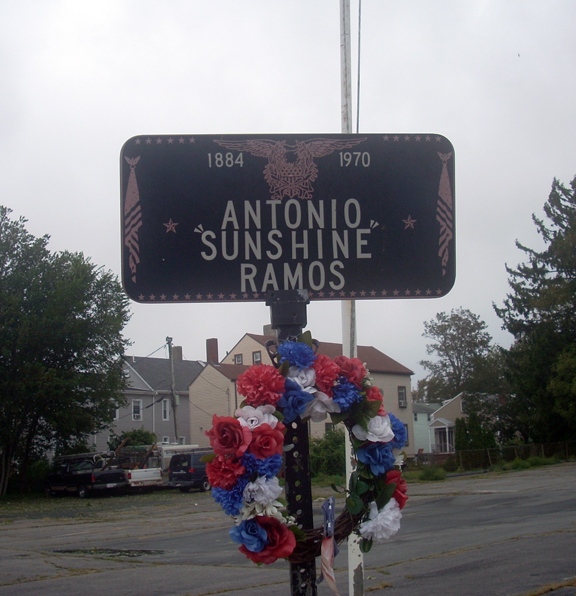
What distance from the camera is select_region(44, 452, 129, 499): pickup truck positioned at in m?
31.1

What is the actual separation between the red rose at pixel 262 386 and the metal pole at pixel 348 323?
438mm

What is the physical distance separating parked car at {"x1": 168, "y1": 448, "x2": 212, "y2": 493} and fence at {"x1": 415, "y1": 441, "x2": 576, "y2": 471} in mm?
14548

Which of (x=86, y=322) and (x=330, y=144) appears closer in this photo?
(x=330, y=144)

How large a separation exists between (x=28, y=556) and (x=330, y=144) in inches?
433

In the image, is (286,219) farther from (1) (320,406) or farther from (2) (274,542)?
(2) (274,542)

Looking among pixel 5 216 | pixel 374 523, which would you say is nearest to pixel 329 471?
pixel 5 216

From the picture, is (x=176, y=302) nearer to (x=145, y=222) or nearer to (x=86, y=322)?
(x=145, y=222)

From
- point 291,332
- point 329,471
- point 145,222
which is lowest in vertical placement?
point 329,471

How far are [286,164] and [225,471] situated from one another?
1.03m

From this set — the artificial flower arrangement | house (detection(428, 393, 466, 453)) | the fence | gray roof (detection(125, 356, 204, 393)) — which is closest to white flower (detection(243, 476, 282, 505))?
the artificial flower arrangement

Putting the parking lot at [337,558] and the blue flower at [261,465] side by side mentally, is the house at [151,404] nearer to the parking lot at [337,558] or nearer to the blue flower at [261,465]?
the parking lot at [337,558]

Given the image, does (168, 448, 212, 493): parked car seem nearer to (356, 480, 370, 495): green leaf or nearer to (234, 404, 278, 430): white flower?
(356, 480, 370, 495): green leaf

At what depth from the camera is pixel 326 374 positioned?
7.15ft

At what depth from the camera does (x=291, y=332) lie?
7.55ft
